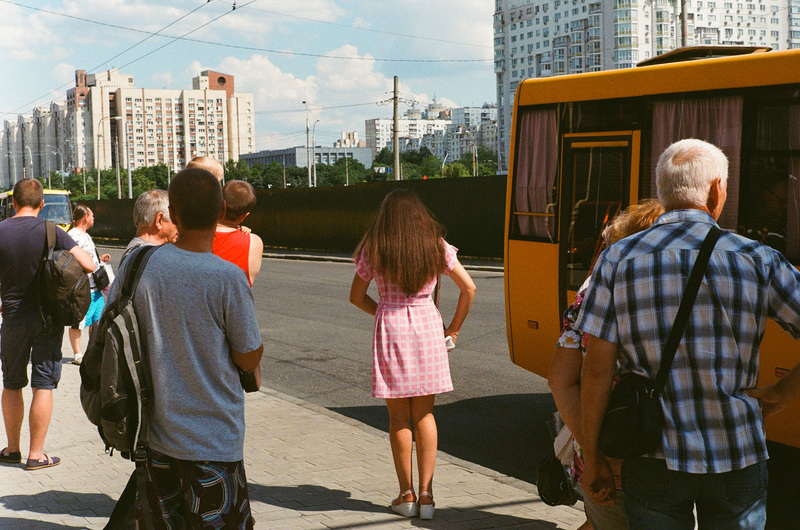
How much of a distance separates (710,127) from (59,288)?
4386 millimetres

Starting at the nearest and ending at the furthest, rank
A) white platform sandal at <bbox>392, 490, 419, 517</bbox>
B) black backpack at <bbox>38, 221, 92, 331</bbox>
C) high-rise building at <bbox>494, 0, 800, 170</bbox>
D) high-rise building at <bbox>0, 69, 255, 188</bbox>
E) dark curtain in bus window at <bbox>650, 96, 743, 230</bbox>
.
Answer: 1. white platform sandal at <bbox>392, 490, 419, 517</bbox>
2. black backpack at <bbox>38, 221, 92, 331</bbox>
3. dark curtain in bus window at <bbox>650, 96, 743, 230</bbox>
4. high-rise building at <bbox>494, 0, 800, 170</bbox>
5. high-rise building at <bbox>0, 69, 255, 188</bbox>

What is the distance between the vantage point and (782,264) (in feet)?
7.83

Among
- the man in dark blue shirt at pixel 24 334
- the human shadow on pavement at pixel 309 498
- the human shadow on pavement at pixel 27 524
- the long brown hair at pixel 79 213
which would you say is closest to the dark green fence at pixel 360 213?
the long brown hair at pixel 79 213

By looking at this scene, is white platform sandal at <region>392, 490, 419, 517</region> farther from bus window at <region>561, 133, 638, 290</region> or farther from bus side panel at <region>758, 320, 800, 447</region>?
bus window at <region>561, 133, 638, 290</region>

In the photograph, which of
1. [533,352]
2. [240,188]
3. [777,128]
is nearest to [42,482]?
[240,188]

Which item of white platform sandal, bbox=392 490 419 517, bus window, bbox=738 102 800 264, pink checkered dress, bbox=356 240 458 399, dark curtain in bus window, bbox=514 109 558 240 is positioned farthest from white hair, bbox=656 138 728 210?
dark curtain in bus window, bbox=514 109 558 240

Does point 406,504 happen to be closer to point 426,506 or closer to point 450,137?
point 426,506

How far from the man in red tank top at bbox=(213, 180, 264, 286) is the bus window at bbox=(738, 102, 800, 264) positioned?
10.7 ft

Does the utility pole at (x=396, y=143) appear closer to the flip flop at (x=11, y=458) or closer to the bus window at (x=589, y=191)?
the bus window at (x=589, y=191)

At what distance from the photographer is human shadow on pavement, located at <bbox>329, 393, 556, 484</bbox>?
5.99m

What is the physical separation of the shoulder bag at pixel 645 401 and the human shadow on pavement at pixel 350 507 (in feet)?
7.02

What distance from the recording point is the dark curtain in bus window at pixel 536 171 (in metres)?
6.95

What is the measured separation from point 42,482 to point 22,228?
157 centimetres

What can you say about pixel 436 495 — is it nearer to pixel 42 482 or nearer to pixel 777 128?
pixel 42 482
